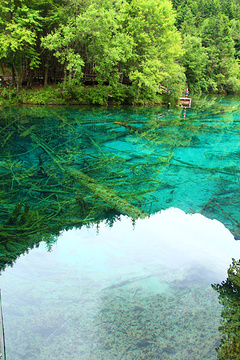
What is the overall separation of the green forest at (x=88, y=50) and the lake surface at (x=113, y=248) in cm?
998

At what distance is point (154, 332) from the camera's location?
12.9 ft

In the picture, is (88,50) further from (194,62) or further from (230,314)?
(194,62)

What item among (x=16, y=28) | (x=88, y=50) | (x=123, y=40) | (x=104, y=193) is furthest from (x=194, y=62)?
(x=104, y=193)

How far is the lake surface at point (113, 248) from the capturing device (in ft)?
12.7

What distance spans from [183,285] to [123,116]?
16.8m

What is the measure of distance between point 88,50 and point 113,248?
2033cm

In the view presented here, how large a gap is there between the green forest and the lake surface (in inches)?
393

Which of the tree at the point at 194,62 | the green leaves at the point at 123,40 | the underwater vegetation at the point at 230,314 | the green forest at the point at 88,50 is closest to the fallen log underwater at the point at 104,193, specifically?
the underwater vegetation at the point at 230,314

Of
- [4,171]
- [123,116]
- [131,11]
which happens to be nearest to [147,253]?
[4,171]

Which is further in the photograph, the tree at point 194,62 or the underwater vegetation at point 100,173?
the tree at point 194,62

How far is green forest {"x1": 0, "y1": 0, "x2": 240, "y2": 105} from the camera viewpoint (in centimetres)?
1991

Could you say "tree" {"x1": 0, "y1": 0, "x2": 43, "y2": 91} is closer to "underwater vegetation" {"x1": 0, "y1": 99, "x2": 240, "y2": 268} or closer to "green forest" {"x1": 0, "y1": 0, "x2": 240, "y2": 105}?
"green forest" {"x1": 0, "y1": 0, "x2": 240, "y2": 105}

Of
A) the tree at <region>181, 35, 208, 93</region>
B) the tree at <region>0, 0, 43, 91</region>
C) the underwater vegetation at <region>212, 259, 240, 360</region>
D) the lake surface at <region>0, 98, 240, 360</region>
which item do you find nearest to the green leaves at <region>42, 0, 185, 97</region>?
the tree at <region>0, 0, 43, 91</region>

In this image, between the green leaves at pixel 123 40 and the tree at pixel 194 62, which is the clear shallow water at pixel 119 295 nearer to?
the green leaves at pixel 123 40
